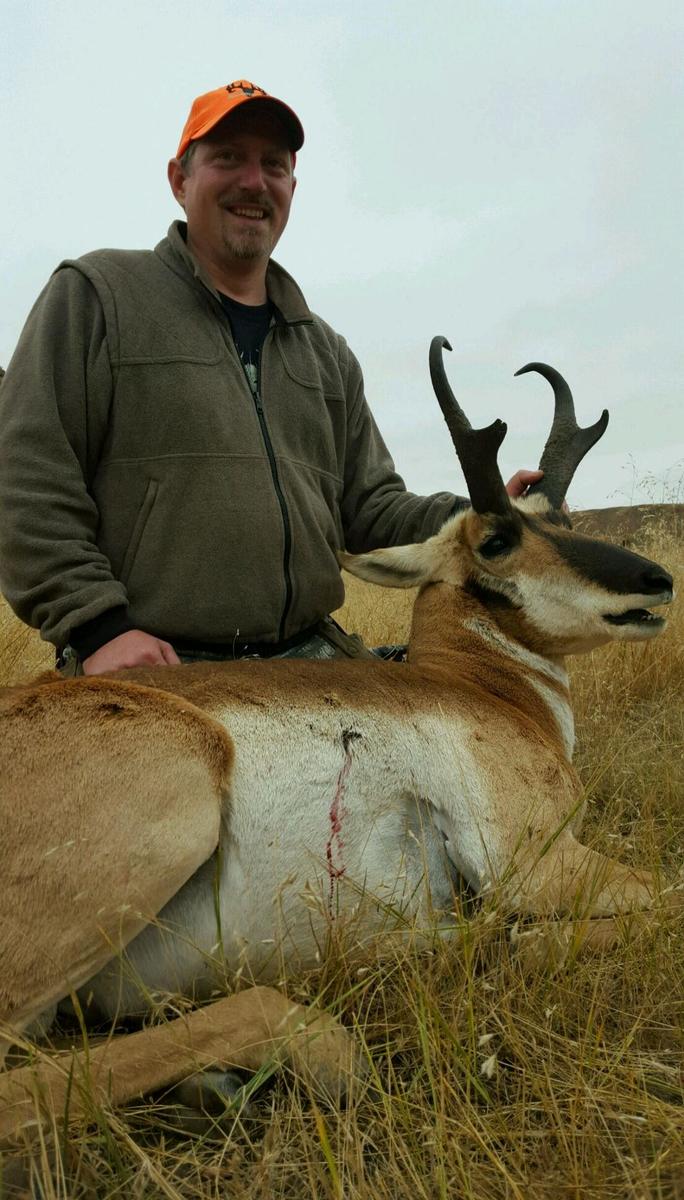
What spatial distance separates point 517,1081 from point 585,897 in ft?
2.78

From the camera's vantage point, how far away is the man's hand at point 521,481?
4820 millimetres

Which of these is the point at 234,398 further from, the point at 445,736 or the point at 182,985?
the point at 182,985

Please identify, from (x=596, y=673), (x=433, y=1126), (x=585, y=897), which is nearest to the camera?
(x=433, y=1126)

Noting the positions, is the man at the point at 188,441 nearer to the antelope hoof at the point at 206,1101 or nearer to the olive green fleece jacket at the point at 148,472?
the olive green fleece jacket at the point at 148,472

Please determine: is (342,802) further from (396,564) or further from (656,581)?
(656,581)

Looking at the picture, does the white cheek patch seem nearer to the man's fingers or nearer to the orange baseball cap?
the man's fingers

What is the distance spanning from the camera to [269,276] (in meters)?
5.32

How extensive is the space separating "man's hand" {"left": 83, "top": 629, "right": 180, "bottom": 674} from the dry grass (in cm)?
165

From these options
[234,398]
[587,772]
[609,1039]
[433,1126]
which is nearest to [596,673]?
[587,772]

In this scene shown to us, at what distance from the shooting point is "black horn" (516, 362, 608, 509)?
15.7 feet

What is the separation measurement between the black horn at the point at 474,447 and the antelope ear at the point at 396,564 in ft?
1.17

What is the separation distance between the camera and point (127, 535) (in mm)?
4430

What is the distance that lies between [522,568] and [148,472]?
184 centimetres

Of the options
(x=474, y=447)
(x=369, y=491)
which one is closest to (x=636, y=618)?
(x=474, y=447)
